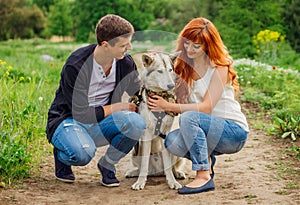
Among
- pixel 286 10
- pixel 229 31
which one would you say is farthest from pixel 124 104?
pixel 286 10

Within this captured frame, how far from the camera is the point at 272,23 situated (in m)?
18.6

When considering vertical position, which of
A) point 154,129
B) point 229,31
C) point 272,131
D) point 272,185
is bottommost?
point 229,31

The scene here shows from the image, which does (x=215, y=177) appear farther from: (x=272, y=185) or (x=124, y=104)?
(x=124, y=104)

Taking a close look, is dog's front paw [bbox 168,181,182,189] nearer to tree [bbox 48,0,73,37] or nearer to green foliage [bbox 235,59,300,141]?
green foliage [bbox 235,59,300,141]

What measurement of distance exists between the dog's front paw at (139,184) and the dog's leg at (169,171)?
21 centimetres

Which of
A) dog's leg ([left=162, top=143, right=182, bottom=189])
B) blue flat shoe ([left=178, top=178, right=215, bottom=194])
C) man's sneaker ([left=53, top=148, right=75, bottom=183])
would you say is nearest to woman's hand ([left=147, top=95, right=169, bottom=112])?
dog's leg ([left=162, top=143, right=182, bottom=189])

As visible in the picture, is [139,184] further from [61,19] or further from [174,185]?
[61,19]

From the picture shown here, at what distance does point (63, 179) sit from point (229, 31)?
14059 mm

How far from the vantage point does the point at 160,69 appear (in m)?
3.98

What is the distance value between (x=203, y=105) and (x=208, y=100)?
0.06 metres

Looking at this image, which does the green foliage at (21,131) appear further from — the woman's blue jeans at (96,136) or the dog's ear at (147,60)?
the dog's ear at (147,60)

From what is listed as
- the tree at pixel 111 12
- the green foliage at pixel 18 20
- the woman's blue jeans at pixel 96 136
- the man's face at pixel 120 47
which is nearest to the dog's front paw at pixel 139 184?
the woman's blue jeans at pixel 96 136

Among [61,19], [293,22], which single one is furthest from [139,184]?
[61,19]

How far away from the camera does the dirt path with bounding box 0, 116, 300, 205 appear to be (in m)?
3.76
